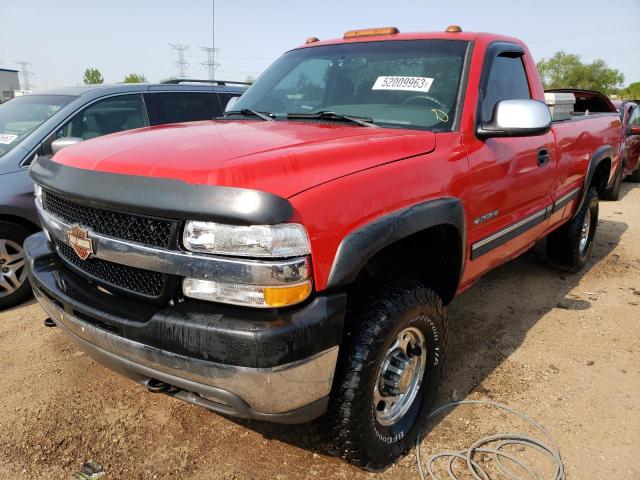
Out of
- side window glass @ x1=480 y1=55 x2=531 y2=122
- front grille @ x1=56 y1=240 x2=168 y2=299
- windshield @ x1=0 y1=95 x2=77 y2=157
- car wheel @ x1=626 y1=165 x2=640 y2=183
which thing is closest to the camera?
front grille @ x1=56 y1=240 x2=168 y2=299

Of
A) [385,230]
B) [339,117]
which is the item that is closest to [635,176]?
[339,117]

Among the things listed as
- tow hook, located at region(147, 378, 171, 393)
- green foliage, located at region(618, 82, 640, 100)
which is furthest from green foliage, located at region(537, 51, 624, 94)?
tow hook, located at region(147, 378, 171, 393)

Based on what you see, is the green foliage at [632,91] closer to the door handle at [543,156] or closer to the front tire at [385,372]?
the door handle at [543,156]

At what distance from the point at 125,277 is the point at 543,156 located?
2.74m

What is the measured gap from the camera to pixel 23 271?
3916 millimetres

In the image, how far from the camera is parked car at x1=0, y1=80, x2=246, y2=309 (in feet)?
12.6

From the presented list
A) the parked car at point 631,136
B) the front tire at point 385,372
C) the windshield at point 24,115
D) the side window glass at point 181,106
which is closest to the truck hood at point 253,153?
the front tire at point 385,372

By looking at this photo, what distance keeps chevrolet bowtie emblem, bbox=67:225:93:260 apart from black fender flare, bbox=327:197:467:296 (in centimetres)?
97

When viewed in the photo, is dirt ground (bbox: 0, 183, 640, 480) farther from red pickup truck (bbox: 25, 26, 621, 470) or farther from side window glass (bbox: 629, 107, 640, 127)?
side window glass (bbox: 629, 107, 640, 127)

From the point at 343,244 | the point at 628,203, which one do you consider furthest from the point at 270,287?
the point at 628,203

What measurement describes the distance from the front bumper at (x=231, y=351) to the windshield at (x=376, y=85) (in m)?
1.39

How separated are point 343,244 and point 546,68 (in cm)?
7084

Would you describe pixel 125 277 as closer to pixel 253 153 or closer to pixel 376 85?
pixel 253 153

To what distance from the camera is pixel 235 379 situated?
5.49 feet
